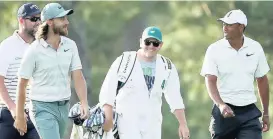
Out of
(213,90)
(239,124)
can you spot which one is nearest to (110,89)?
(213,90)

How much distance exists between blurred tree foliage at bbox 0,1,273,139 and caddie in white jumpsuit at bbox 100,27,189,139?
63.6 ft

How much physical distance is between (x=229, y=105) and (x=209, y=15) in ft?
70.6

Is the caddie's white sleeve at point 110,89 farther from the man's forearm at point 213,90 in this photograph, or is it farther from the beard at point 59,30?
the man's forearm at point 213,90

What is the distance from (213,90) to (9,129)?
215cm

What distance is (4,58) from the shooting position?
1206 cm

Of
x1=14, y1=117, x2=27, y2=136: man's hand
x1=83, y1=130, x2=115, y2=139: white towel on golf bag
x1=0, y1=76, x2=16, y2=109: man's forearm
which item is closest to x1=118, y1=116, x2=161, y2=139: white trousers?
x1=83, y1=130, x2=115, y2=139: white towel on golf bag

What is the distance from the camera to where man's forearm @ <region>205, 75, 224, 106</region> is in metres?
12.9

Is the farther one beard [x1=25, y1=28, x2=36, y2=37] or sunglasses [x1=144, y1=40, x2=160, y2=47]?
beard [x1=25, y1=28, x2=36, y2=37]

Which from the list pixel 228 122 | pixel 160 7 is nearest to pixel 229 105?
pixel 228 122

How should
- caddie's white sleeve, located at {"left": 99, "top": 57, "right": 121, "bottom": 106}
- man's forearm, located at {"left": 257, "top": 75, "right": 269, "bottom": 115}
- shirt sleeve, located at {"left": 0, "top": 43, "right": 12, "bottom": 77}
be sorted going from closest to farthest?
caddie's white sleeve, located at {"left": 99, "top": 57, "right": 121, "bottom": 106} → shirt sleeve, located at {"left": 0, "top": 43, "right": 12, "bottom": 77} → man's forearm, located at {"left": 257, "top": 75, "right": 269, "bottom": 115}

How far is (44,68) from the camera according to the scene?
38.3 feet

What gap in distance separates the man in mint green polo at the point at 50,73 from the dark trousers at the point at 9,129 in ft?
0.91

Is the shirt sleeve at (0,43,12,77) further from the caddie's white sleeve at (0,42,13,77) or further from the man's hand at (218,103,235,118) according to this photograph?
the man's hand at (218,103,235,118)

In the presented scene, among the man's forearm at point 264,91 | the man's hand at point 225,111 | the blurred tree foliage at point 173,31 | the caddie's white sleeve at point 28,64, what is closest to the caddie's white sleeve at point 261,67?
the man's forearm at point 264,91
